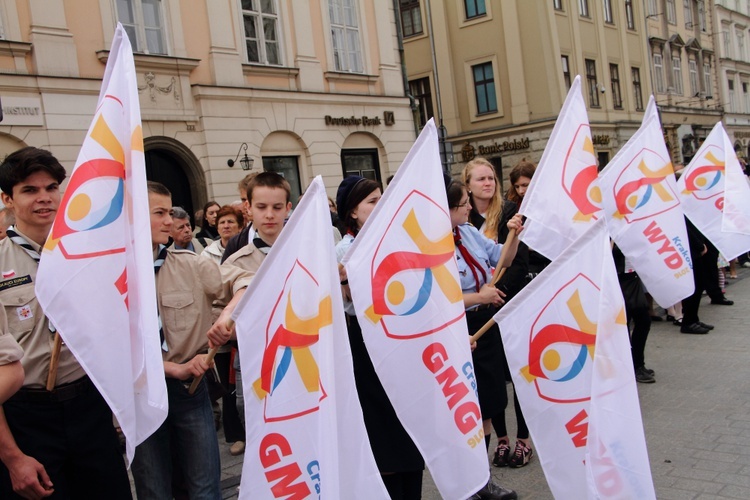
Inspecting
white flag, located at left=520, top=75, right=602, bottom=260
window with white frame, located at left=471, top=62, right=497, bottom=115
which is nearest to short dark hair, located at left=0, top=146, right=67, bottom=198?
white flag, located at left=520, top=75, right=602, bottom=260

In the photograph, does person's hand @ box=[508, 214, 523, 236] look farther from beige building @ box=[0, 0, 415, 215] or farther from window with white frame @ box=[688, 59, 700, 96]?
window with white frame @ box=[688, 59, 700, 96]

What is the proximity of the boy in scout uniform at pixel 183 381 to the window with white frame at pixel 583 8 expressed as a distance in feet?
94.4

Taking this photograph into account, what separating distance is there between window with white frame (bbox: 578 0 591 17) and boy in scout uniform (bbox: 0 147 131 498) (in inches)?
1149

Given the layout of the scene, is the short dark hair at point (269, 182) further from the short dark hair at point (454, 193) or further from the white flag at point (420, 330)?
the short dark hair at point (454, 193)

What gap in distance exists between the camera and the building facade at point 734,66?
40750 mm

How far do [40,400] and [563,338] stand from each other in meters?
2.37

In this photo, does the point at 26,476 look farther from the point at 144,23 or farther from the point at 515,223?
the point at 144,23

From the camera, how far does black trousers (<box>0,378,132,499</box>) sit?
2.66 metres

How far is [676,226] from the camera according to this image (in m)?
4.94

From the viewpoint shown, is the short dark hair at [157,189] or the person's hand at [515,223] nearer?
the short dark hair at [157,189]

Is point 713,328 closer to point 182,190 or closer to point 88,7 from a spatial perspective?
point 182,190

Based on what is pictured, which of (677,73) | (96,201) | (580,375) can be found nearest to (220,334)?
(96,201)

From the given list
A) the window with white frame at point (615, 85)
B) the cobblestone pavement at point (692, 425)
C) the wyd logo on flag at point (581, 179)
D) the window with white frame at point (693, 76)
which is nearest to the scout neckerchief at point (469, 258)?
the wyd logo on flag at point (581, 179)

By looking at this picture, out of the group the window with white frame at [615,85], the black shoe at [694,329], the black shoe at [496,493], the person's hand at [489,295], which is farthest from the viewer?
the window with white frame at [615,85]
